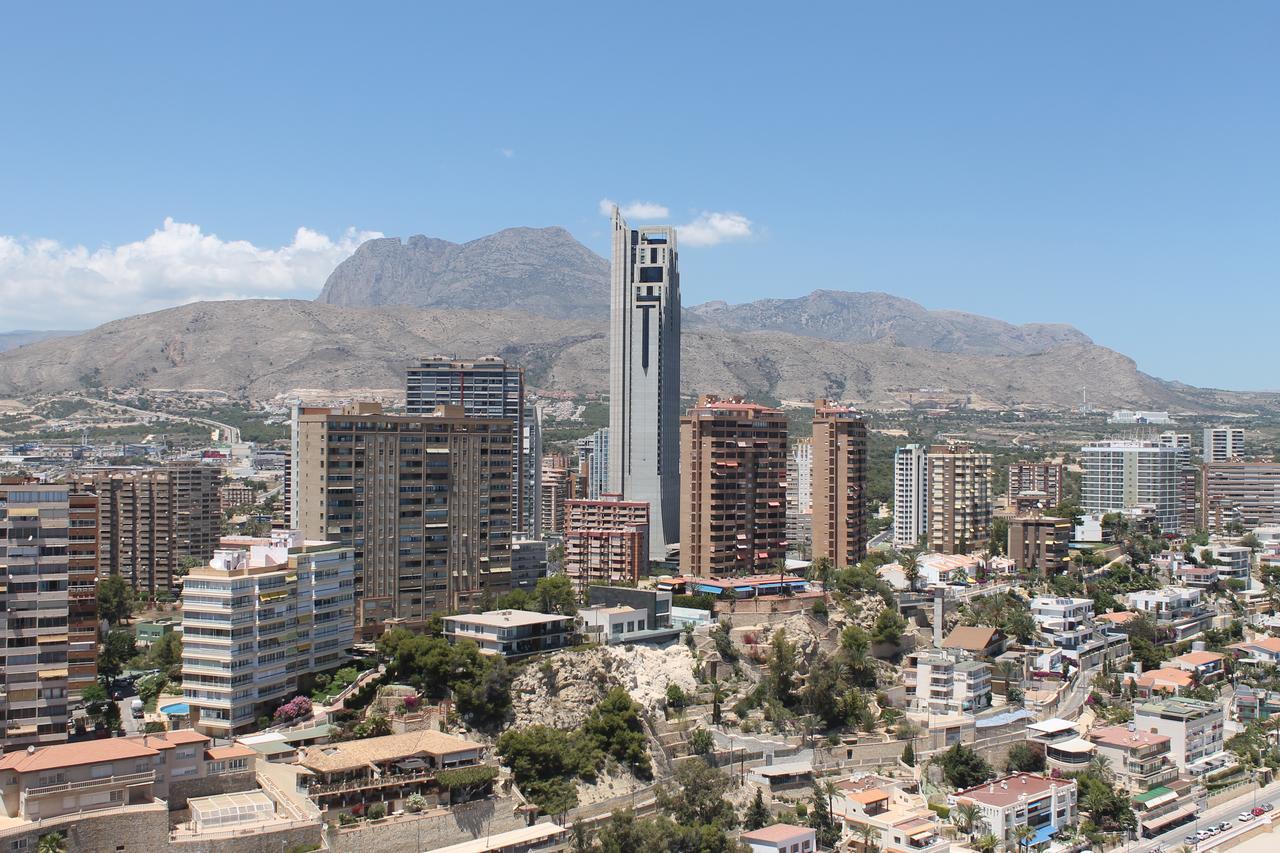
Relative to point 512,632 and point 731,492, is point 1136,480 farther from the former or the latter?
point 512,632

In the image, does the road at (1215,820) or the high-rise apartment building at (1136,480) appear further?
the high-rise apartment building at (1136,480)

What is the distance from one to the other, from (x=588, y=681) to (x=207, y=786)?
1072cm

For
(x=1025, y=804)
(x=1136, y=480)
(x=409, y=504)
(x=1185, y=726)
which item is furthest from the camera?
(x=1136, y=480)

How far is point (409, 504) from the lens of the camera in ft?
131

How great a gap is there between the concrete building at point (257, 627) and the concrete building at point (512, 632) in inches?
124

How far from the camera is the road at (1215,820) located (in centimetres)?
3359

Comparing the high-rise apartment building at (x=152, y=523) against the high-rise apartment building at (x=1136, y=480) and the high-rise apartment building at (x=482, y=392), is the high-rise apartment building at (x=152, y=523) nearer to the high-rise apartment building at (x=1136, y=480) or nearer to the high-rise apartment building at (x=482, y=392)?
the high-rise apartment building at (x=482, y=392)

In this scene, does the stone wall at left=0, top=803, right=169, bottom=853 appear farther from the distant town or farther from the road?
the road

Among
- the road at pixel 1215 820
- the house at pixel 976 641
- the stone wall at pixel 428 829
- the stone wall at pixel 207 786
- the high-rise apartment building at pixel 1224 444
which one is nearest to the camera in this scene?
the stone wall at pixel 207 786

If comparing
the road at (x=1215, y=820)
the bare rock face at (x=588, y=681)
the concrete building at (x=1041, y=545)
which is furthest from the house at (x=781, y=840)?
the concrete building at (x=1041, y=545)

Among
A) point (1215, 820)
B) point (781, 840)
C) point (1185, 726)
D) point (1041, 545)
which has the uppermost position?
point (1041, 545)

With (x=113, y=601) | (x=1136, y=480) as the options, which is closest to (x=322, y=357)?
(x=1136, y=480)

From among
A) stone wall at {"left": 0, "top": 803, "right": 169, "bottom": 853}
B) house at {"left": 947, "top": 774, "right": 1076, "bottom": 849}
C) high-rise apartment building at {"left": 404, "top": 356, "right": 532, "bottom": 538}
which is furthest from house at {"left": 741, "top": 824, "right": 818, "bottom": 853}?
high-rise apartment building at {"left": 404, "top": 356, "right": 532, "bottom": 538}

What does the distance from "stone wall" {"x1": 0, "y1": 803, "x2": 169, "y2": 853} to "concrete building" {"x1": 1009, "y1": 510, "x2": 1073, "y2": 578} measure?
41.0m
